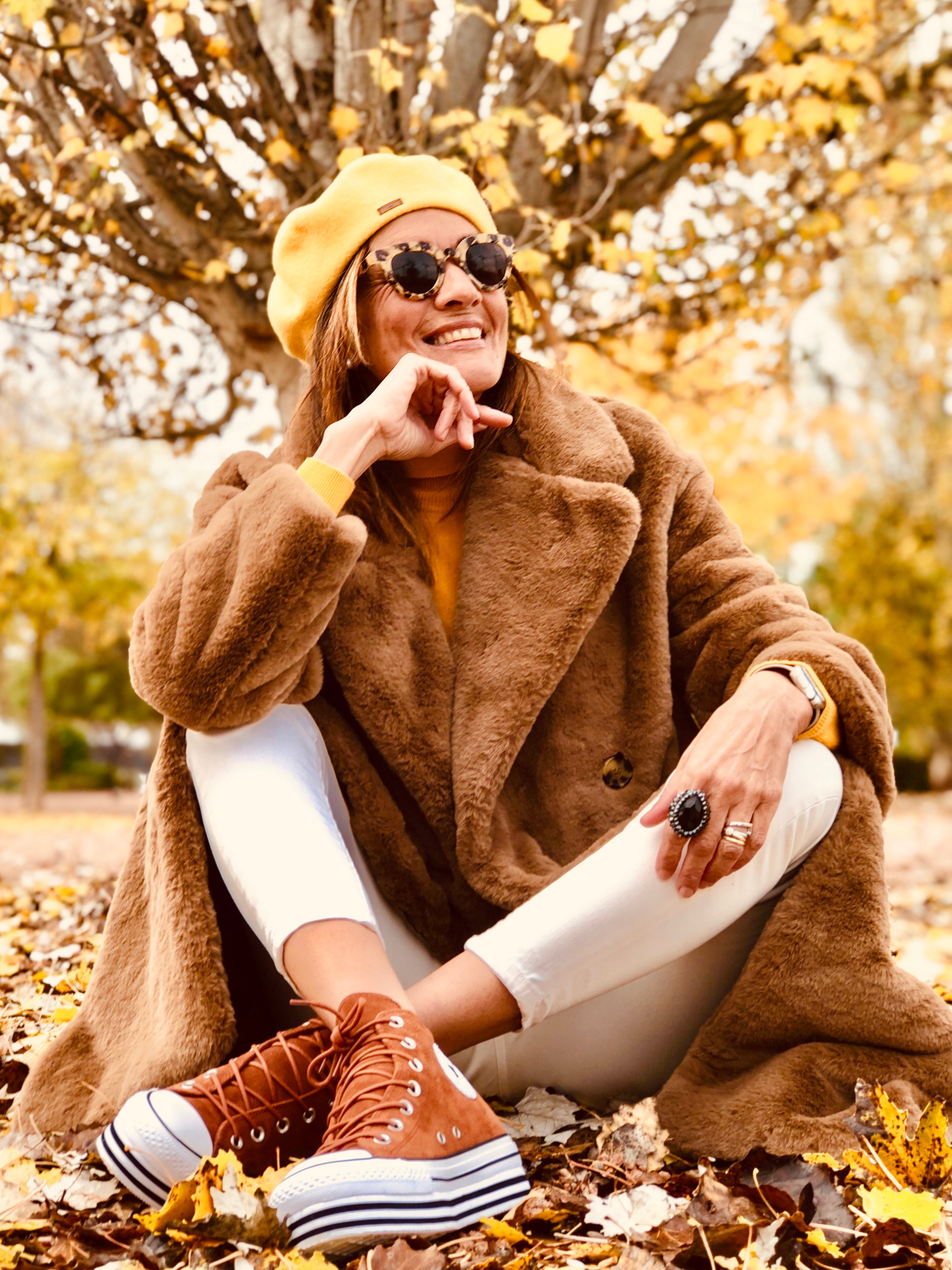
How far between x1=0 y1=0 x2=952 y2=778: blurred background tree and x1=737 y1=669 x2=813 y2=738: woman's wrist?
63.1 inches

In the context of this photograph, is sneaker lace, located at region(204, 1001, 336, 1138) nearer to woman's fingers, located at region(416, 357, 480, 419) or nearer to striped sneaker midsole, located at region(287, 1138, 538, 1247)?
striped sneaker midsole, located at region(287, 1138, 538, 1247)

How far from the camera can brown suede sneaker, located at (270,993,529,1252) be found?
142cm

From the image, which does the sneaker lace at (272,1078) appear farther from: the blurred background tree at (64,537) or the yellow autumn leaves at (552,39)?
the blurred background tree at (64,537)

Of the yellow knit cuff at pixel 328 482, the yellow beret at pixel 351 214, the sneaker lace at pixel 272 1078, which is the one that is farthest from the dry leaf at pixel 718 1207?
the yellow beret at pixel 351 214

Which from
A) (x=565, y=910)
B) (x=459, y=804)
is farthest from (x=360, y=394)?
(x=565, y=910)

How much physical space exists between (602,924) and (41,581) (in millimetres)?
14011

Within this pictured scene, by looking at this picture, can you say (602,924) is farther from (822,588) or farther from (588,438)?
(822,588)

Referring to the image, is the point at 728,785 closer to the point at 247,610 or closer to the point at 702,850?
the point at 702,850

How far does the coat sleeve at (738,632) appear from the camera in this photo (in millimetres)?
1989

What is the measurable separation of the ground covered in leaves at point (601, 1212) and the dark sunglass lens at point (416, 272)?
1611mm

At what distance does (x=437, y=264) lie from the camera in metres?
2.38

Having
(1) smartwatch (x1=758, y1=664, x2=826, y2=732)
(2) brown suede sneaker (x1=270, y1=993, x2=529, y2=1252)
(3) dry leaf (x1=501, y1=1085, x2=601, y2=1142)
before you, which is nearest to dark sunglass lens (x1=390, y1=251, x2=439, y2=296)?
(1) smartwatch (x1=758, y1=664, x2=826, y2=732)

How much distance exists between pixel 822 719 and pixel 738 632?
0.31 metres

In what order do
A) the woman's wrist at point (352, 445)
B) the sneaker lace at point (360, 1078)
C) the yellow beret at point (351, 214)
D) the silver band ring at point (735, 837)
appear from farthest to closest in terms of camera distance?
1. the yellow beret at point (351, 214)
2. the woman's wrist at point (352, 445)
3. the silver band ring at point (735, 837)
4. the sneaker lace at point (360, 1078)
